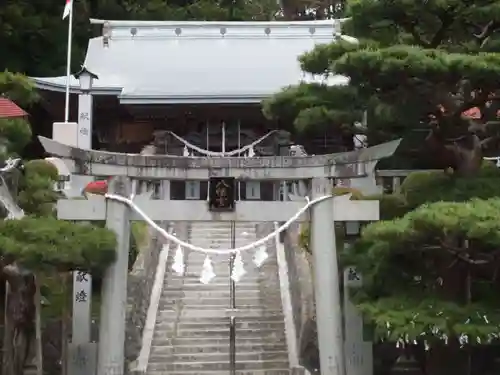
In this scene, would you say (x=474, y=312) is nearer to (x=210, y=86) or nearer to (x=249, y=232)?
(x=249, y=232)

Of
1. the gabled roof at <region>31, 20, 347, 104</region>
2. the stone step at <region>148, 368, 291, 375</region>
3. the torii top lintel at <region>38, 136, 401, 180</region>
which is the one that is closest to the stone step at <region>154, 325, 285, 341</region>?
the stone step at <region>148, 368, 291, 375</region>

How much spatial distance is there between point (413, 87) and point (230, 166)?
2.87 m

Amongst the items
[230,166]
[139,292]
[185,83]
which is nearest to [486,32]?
[230,166]

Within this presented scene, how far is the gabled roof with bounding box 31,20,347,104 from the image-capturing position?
19422mm

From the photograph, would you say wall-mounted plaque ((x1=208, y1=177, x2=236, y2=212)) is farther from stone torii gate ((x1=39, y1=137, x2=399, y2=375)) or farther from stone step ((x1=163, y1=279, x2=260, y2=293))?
stone step ((x1=163, y1=279, x2=260, y2=293))

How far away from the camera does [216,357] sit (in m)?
12.3

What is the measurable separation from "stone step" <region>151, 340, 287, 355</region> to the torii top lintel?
3560mm

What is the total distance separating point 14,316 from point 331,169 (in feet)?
17.9

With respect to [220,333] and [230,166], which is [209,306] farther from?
[230,166]

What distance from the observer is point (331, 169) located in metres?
10.5

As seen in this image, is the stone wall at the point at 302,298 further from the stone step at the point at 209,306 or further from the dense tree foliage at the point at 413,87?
the dense tree foliage at the point at 413,87

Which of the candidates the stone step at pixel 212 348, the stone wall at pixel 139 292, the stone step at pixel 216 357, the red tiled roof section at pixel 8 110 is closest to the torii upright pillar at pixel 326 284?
the stone step at pixel 216 357

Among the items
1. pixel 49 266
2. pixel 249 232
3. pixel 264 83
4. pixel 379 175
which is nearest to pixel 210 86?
pixel 264 83

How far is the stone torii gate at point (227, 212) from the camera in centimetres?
1010
